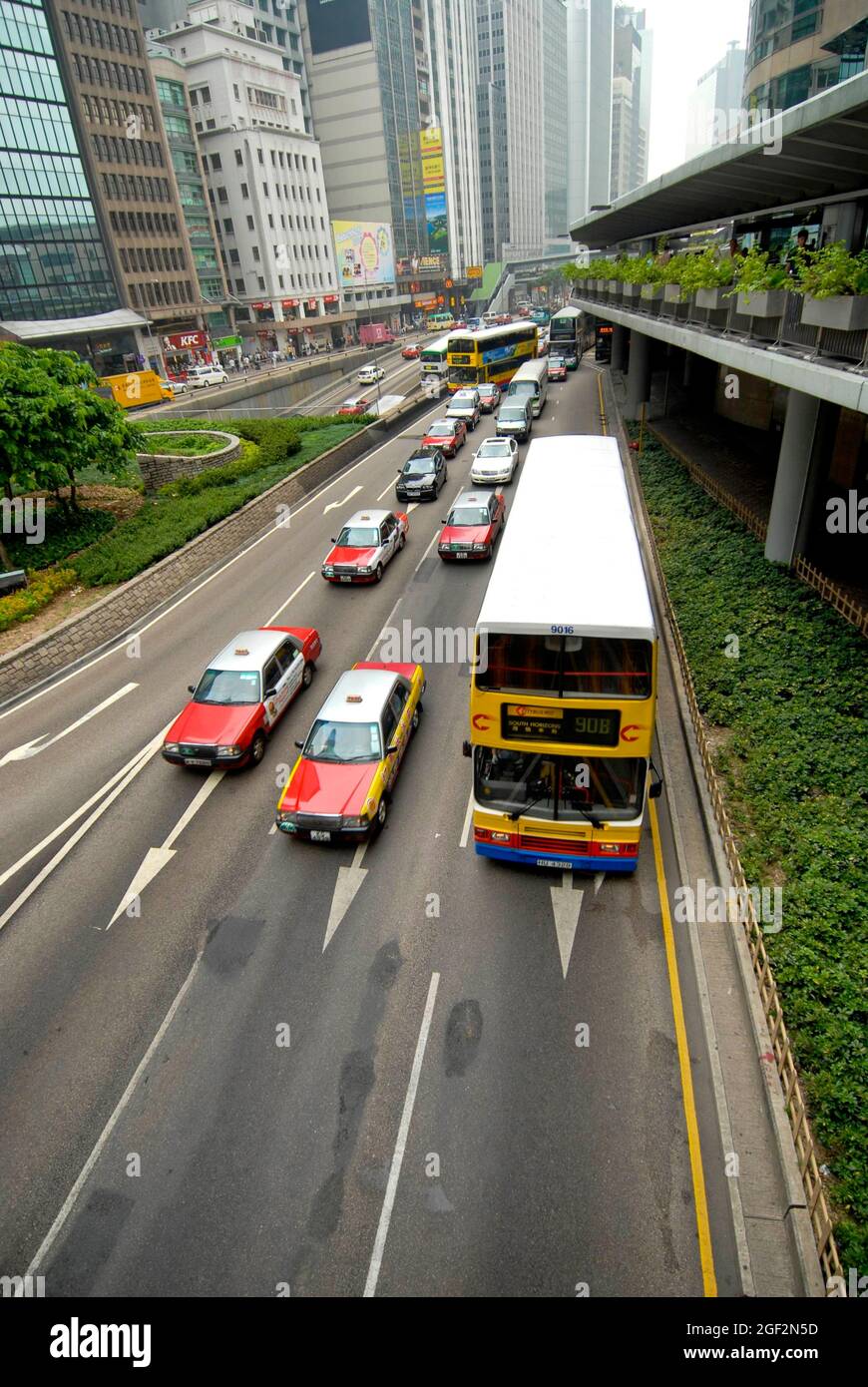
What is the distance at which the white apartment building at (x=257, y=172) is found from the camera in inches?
3282

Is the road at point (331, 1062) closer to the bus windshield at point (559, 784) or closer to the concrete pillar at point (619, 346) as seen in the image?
the bus windshield at point (559, 784)

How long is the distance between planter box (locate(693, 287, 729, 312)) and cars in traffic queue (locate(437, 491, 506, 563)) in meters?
8.31

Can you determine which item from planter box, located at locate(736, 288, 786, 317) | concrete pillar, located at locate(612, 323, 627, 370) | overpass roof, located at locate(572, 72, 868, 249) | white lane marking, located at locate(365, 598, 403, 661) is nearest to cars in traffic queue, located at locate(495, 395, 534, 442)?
overpass roof, located at locate(572, 72, 868, 249)

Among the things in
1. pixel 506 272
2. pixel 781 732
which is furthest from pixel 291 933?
pixel 506 272

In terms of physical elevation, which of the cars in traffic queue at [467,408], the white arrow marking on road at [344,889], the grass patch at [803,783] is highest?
the cars in traffic queue at [467,408]

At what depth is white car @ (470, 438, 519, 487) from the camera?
28.7 meters

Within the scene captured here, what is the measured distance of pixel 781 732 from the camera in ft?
41.6

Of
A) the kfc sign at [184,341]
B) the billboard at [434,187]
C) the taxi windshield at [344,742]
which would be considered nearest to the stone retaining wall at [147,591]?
the taxi windshield at [344,742]

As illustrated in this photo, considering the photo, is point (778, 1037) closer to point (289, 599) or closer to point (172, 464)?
point (289, 599)

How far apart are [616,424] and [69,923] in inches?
1417

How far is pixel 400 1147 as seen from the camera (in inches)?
301

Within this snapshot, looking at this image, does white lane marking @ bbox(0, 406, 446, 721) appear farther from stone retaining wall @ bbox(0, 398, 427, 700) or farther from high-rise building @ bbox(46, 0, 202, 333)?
high-rise building @ bbox(46, 0, 202, 333)

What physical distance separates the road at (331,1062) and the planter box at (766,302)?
447 inches

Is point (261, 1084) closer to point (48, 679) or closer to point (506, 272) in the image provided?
point (48, 679)
